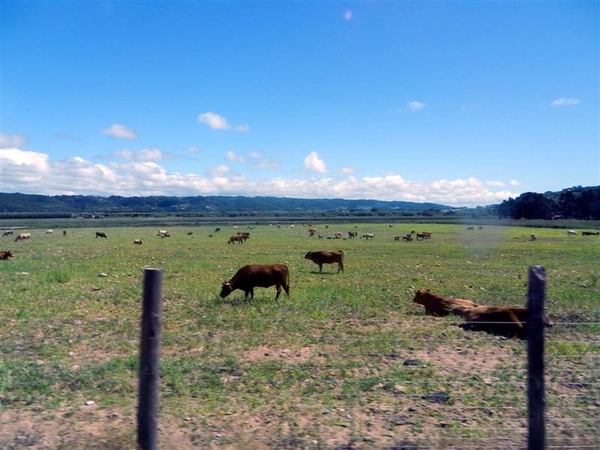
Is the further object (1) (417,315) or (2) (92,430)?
(1) (417,315)

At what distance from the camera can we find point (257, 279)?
53.6 ft

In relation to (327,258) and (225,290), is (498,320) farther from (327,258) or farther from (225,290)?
(327,258)

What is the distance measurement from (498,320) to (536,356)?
7.01 meters

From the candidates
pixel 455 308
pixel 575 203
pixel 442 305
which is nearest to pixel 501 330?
pixel 455 308

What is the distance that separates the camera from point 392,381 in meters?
7.83

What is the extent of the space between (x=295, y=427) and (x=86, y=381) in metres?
3.48

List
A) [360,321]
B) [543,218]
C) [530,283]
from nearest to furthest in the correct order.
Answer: [530,283]
[360,321]
[543,218]

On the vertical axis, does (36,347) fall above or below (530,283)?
below

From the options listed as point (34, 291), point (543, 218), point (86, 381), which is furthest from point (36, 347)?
point (543, 218)

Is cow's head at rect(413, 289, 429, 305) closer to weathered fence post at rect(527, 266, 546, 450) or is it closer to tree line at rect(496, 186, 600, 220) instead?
weathered fence post at rect(527, 266, 546, 450)

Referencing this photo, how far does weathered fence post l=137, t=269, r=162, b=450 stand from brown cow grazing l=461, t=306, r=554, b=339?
8.00m

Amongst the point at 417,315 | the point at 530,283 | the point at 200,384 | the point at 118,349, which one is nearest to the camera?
the point at 530,283

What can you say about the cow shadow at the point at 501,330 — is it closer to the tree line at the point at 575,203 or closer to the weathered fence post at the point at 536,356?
the weathered fence post at the point at 536,356

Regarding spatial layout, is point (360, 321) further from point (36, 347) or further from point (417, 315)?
point (36, 347)
